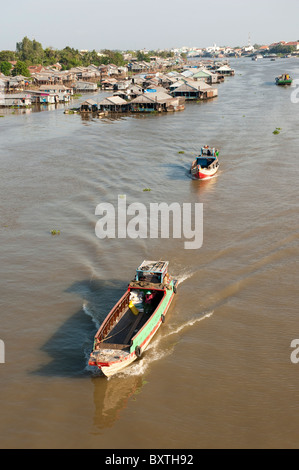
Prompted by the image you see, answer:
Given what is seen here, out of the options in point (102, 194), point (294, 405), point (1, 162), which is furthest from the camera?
point (1, 162)

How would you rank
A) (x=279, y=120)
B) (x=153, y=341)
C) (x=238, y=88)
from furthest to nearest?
1. (x=238, y=88)
2. (x=279, y=120)
3. (x=153, y=341)

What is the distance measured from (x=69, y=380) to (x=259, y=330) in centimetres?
715

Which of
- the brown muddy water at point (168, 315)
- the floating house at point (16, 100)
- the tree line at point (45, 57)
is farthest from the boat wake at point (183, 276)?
the tree line at point (45, 57)

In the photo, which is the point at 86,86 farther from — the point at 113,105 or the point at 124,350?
the point at 124,350

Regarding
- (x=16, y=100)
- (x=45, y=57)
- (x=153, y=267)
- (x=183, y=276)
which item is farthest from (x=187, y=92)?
(x=45, y=57)

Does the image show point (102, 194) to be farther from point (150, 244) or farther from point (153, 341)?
point (153, 341)

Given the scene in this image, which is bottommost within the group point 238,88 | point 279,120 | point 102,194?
point 102,194

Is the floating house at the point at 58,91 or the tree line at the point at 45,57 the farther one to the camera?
the tree line at the point at 45,57

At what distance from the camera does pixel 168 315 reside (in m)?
17.9

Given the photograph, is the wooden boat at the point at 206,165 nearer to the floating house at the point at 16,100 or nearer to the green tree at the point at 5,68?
the floating house at the point at 16,100

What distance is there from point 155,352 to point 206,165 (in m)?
23.3

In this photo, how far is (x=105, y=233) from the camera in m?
25.2

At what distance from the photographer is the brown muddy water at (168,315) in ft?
41.8
